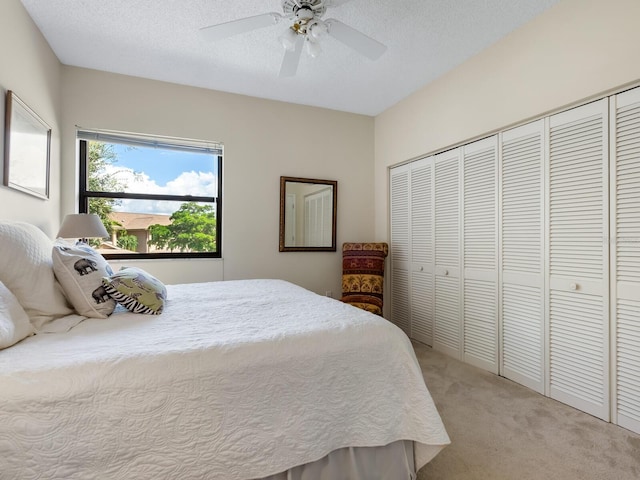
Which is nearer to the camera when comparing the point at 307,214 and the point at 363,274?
the point at 363,274

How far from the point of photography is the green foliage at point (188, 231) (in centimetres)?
331

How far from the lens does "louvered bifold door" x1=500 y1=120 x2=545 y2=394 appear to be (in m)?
2.33

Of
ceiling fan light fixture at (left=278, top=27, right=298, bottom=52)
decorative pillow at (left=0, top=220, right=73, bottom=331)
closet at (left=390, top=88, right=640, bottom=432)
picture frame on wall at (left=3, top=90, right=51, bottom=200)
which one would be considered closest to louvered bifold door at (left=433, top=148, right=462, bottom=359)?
closet at (left=390, top=88, right=640, bottom=432)

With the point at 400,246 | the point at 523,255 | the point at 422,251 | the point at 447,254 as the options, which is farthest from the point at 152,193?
the point at 523,255

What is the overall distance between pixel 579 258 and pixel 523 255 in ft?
1.24

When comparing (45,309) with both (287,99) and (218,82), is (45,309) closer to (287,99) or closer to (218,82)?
(218,82)

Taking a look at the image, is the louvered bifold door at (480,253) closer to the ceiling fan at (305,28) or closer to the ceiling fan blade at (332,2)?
the ceiling fan at (305,28)

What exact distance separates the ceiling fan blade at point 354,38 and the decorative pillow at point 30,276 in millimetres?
1871

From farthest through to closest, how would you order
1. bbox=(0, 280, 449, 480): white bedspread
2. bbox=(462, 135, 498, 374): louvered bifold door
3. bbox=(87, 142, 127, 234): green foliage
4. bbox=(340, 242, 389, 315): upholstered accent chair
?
bbox=(340, 242, 389, 315): upholstered accent chair → bbox=(87, 142, 127, 234): green foliage → bbox=(462, 135, 498, 374): louvered bifold door → bbox=(0, 280, 449, 480): white bedspread

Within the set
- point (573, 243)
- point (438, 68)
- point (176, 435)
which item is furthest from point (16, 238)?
point (438, 68)

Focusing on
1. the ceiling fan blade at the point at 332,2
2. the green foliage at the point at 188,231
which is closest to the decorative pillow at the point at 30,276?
the green foliage at the point at 188,231

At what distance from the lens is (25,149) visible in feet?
7.07

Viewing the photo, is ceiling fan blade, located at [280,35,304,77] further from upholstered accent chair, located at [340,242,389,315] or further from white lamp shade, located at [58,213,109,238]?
upholstered accent chair, located at [340,242,389,315]

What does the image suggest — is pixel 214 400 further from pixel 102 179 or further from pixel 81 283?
pixel 102 179
